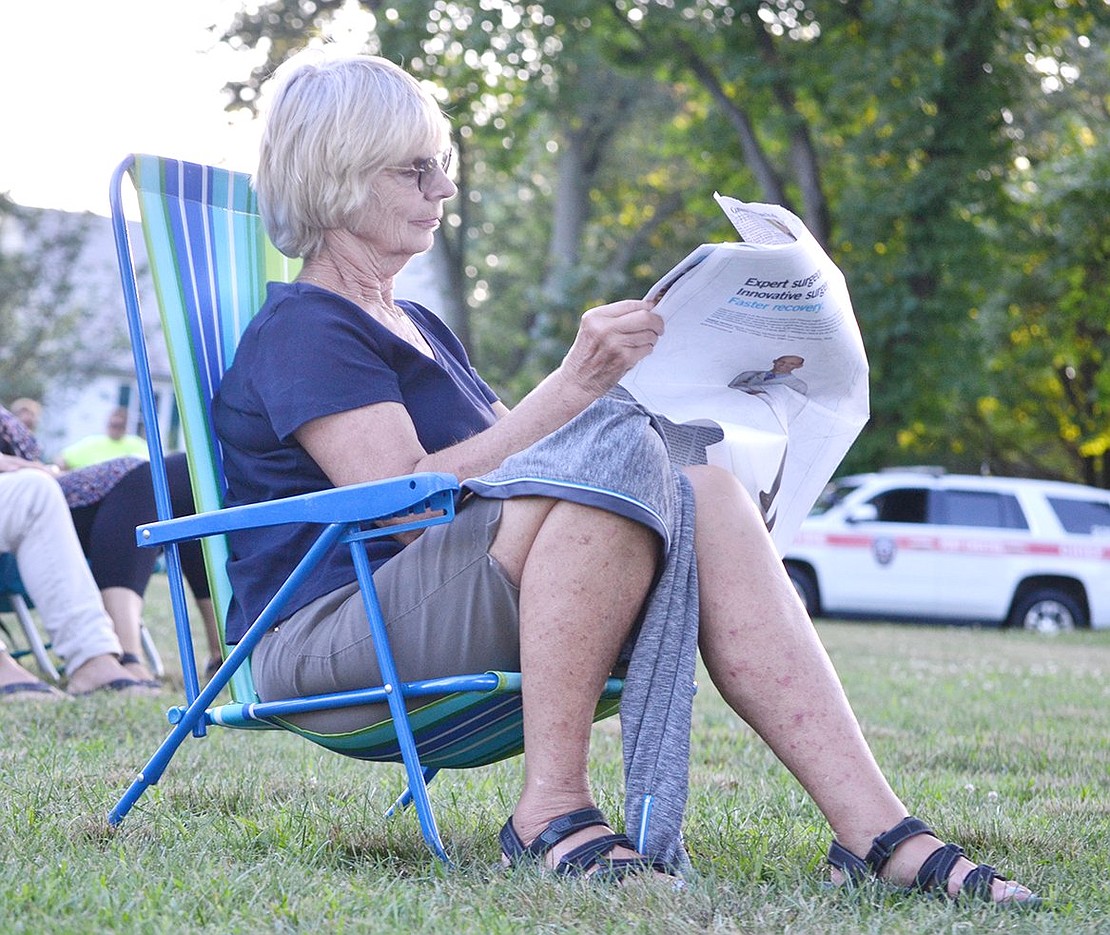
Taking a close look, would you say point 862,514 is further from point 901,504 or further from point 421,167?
point 421,167

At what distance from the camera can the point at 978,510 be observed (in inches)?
597

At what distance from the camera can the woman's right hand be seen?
207 cm

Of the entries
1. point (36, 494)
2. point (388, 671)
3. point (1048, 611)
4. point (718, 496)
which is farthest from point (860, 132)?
point (388, 671)

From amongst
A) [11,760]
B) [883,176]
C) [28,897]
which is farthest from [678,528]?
[883,176]

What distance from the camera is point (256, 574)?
2305mm

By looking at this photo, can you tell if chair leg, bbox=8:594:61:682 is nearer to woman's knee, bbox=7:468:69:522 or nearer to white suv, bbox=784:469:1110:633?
woman's knee, bbox=7:468:69:522

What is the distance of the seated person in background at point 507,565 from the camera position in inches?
79.8

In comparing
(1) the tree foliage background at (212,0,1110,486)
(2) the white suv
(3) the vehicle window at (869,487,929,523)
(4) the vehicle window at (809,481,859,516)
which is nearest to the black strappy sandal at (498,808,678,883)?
(1) the tree foliage background at (212,0,1110,486)

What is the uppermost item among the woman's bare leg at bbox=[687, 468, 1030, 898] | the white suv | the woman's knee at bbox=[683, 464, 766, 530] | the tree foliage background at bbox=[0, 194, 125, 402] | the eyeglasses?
the eyeglasses

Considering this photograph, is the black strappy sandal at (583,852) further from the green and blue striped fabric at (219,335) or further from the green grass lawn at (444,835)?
the green and blue striped fabric at (219,335)

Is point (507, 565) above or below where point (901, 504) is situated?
above

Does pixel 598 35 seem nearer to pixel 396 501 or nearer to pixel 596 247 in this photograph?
pixel 596 247

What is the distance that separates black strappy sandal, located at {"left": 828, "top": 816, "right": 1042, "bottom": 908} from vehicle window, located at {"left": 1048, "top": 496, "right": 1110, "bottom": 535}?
13755 mm

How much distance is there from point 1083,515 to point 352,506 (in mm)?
14362
